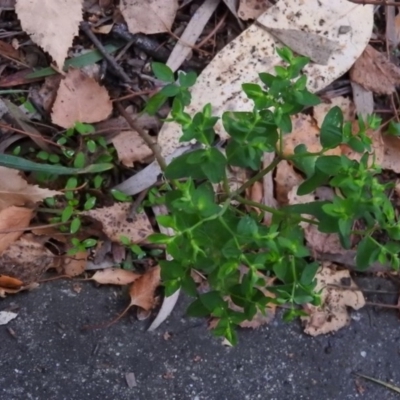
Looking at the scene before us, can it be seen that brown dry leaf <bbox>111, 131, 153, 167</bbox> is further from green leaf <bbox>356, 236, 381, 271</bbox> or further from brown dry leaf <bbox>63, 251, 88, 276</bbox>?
green leaf <bbox>356, 236, 381, 271</bbox>

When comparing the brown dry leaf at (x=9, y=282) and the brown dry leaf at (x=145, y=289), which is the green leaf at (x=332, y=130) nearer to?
the brown dry leaf at (x=145, y=289)

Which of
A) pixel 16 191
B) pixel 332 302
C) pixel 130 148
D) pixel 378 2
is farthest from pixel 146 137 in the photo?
pixel 378 2

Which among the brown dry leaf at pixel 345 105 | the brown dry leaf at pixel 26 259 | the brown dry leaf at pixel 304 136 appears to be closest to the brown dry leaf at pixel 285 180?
the brown dry leaf at pixel 304 136

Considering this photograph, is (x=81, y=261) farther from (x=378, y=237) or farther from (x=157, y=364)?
(x=378, y=237)

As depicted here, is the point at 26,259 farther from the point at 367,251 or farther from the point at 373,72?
the point at 373,72

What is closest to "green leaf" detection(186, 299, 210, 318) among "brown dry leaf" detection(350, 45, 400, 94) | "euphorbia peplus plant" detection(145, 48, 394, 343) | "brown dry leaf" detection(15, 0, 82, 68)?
"euphorbia peplus plant" detection(145, 48, 394, 343)

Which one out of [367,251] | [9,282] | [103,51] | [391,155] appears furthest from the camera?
[391,155]
